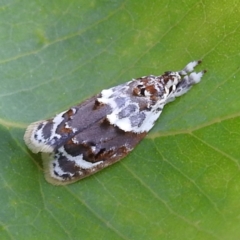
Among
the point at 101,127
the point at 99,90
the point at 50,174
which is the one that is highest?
the point at 99,90

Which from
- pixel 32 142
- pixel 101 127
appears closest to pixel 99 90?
pixel 101 127

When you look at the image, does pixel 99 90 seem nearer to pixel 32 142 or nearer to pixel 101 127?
pixel 101 127

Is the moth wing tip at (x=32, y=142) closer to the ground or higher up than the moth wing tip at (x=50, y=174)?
higher up

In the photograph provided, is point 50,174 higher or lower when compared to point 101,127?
lower

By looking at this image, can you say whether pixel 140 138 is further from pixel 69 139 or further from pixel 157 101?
pixel 69 139

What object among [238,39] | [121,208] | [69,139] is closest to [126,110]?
[69,139]
